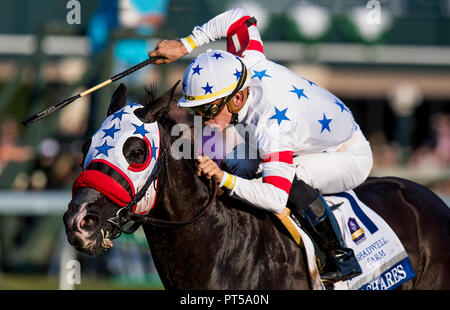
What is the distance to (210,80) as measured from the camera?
397 cm

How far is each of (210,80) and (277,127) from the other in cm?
42

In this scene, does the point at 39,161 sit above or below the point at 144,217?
below

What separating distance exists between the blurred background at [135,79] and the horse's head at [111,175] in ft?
1.12

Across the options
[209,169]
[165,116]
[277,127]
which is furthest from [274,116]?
[165,116]

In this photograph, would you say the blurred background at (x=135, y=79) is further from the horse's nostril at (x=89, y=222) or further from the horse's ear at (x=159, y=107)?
the horse's nostril at (x=89, y=222)

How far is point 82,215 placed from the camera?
11.7 feet

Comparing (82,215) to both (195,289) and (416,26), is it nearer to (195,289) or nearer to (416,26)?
(195,289)

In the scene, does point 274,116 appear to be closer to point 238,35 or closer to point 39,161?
point 238,35

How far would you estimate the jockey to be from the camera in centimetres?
397

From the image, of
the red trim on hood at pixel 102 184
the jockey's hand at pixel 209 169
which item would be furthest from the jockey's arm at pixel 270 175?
the red trim on hood at pixel 102 184

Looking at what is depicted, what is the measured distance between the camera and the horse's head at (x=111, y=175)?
360cm

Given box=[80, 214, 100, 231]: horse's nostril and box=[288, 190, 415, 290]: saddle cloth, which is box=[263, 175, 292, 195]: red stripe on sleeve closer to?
box=[288, 190, 415, 290]: saddle cloth

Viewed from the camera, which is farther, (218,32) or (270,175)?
(218,32)

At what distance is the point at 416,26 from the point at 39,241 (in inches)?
387
